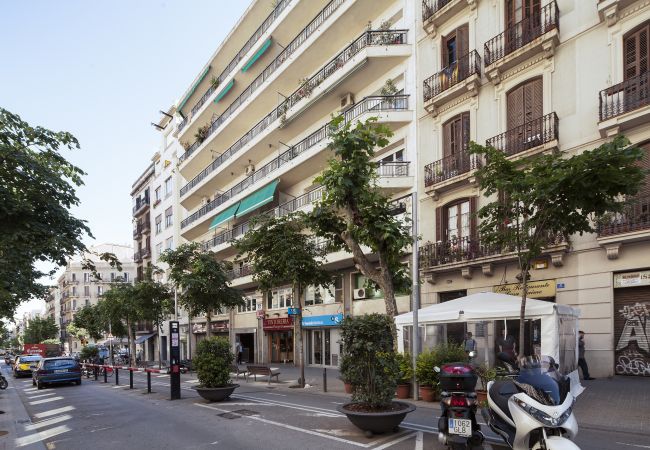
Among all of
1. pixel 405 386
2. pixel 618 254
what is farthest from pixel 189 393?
pixel 618 254

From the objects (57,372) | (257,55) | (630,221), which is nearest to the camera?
(630,221)

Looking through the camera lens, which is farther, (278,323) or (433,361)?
(278,323)

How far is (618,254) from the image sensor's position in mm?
14125

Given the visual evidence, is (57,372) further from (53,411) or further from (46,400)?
(53,411)

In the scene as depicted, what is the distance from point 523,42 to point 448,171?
17.5 feet

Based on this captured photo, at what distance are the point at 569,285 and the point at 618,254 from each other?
1879 mm

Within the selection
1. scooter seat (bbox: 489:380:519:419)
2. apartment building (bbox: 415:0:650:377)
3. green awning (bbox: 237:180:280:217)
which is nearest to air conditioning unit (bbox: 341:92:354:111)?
apartment building (bbox: 415:0:650:377)

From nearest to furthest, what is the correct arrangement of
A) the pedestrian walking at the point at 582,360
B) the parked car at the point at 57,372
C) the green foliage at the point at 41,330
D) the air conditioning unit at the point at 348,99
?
the pedestrian walking at the point at 582,360 → the parked car at the point at 57,372 → the air conditioning unit at the point at 348,99 → the green foliage at the point at 41,330

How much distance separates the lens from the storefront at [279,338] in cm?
3061

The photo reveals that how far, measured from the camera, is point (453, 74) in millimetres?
19672

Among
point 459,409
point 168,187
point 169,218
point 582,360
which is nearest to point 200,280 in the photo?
point 582,360

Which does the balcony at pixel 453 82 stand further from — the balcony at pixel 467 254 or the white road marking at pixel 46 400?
the white road marking at pixel 46 400

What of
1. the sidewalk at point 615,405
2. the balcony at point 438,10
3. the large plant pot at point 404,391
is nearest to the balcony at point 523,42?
the balcony at point 438,10

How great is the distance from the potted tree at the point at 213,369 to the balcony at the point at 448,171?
426 inches
